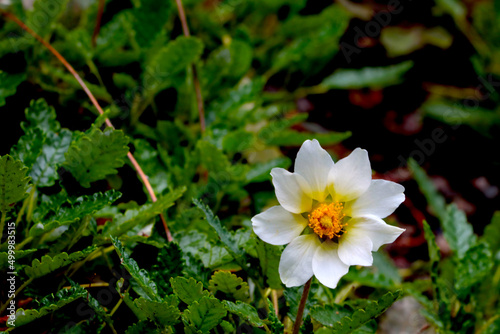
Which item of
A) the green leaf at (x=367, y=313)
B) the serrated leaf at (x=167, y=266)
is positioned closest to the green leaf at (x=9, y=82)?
the serrated leaf at (x=167, y=266)

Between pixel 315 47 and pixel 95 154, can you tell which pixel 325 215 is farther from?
pixel 315 47

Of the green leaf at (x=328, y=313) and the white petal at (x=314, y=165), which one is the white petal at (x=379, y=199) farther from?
the green leaf at (x=328, y=313)

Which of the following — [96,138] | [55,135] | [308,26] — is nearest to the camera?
[96,138]

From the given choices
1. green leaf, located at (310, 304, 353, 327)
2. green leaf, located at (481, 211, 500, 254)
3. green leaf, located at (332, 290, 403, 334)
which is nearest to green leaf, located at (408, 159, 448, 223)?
green leaf, located at (481, 211, 500, 254)

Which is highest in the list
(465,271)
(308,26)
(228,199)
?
(308,26)

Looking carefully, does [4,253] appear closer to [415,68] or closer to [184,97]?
[184,97]

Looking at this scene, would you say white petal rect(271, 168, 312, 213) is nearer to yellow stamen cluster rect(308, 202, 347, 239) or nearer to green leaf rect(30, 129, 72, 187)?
yellow stamen cluster rect(308, 202, 347, 239)

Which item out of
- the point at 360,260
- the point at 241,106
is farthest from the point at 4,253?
the point at 241,106
